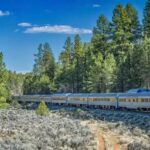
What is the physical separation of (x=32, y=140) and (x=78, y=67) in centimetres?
8455

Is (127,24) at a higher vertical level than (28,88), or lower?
higher

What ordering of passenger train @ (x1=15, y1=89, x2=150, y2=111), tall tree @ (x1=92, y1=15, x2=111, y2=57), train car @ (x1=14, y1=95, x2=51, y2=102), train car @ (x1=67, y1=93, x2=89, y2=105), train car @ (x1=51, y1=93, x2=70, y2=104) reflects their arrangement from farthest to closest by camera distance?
1. tall tree @ (x1=92, y1=15, x2=111, y2=57)
2. train car @ (x1=14, y1=95, x2=51, y2=102)
3. train car @ (x1=51, y1=93, x2=70, y2=104)
4. train car @ (x1=67, y1=93, x2=89, y2=105)
5. passenger train @ (x1=15, y1=89, x2=150, y2=111)

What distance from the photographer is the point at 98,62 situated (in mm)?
96812

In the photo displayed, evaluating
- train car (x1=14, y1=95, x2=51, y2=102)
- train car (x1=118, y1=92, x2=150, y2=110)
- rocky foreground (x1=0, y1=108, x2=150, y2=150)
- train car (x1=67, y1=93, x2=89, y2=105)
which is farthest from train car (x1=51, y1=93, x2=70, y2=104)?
rocky foreground (x1=0, y1=108, x2=150, y2=150)

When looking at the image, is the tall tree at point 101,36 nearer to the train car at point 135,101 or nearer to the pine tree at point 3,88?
the pine tree at point 3,88

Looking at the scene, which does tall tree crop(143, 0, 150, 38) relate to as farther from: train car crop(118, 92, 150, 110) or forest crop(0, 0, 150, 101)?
train car crop(118, 92, 150, 110)

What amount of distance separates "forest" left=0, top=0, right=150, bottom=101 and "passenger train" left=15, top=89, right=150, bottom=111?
7484 mm

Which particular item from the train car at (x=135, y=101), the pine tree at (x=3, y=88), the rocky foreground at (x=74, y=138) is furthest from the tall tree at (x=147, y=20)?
the rocky foreground at (x=74, y=138)

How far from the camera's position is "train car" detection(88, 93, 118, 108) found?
2625 inches

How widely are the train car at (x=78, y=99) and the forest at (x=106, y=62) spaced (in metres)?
7.33

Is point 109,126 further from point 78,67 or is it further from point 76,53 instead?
point 76,53

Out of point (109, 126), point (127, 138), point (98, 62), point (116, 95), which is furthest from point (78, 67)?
point (127, 138)

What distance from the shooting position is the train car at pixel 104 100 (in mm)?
66688

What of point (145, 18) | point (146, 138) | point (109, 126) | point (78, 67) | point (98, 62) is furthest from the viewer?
point (78, 67)
